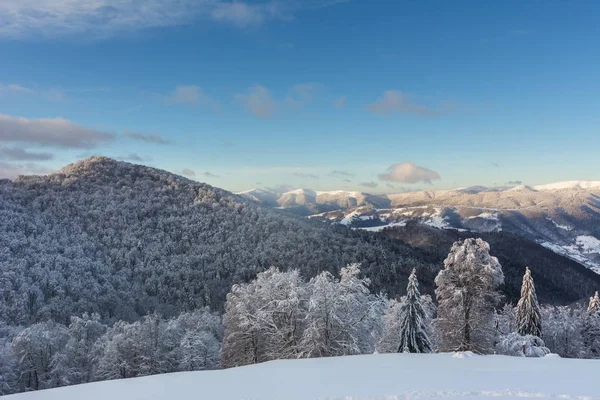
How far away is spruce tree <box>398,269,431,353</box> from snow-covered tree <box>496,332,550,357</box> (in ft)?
14.9

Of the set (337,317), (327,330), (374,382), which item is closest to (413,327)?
(337,317)

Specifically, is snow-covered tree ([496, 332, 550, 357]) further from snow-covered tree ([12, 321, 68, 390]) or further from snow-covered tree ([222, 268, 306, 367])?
snow-covered tree ([12, 321, 68, 390])

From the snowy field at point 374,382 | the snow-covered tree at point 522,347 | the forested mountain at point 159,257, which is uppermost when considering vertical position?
the snowy field at point 374,382

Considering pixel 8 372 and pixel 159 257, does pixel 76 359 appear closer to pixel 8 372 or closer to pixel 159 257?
pixel 8 372

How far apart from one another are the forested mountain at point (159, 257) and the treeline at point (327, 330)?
62319 millimetres

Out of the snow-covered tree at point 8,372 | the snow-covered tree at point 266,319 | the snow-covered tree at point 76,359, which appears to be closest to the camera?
the snow-covered tree at point 266,319

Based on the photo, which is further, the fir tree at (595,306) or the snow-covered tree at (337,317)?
the fir tree at (595,306)

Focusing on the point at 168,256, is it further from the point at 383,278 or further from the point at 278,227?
the point at 383,278

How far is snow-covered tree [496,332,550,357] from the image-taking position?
20.6 meters

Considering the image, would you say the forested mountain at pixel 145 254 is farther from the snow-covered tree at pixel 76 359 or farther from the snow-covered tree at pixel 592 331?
the snow-covered tree at pixel 592 331

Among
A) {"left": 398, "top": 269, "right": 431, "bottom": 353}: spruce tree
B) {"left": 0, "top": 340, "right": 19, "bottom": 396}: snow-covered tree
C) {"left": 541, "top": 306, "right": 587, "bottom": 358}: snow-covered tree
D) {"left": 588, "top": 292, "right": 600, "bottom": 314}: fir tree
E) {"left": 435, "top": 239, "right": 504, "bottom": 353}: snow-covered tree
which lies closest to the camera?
{"left": 435, "top": 239, "right": 504, "bottom": 353}: snow-covered tree

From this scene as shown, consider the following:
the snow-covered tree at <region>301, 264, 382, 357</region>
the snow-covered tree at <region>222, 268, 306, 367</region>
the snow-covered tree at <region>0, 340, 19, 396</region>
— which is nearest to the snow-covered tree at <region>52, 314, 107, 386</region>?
the snow-covered tree at <region>0, 340, 19, 396</region>

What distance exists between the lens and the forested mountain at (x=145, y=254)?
112 metres

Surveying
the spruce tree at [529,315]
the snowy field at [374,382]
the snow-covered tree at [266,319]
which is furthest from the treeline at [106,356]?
the spruce tree at [529,315]
